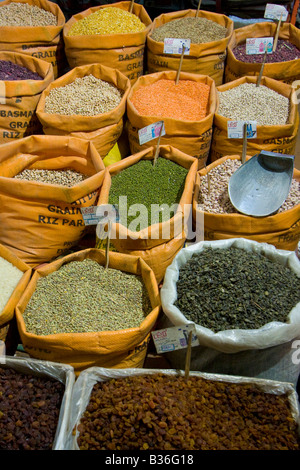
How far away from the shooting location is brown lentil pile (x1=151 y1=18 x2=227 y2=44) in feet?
8.77

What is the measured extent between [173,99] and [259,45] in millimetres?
656

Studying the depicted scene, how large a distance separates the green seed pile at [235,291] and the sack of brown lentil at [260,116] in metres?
0.84

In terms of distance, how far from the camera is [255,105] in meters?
2.41

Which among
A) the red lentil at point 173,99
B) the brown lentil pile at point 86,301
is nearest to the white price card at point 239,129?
the red lentil at point 173,99

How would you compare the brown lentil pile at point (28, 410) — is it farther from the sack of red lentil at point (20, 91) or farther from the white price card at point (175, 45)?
the white price card at point (175, 45)

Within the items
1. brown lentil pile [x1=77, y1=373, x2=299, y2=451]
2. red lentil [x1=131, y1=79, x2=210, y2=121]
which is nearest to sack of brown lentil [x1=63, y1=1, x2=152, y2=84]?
red lentil [x1=131, y1=79, x2=210, y2=121]

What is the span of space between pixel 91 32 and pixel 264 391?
216cm

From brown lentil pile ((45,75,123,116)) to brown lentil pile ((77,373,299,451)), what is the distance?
1399mm

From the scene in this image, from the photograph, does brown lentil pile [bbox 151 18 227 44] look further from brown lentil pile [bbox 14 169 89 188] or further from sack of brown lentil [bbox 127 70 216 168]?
brown lentil pile [bbox 14 169 89 188]

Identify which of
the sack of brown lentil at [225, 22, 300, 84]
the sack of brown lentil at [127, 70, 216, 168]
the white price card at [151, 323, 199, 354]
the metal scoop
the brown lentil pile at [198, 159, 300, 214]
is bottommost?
the white price card at [151, 323, 199, 354]

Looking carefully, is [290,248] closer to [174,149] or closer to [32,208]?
[174,149]

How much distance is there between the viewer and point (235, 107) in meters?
2.41

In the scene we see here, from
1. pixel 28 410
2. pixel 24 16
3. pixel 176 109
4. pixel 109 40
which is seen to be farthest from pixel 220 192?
pixel 24 16

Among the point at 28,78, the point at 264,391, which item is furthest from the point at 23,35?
the point at 264,391
